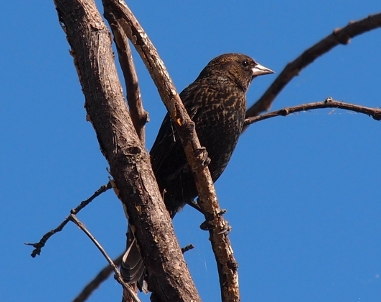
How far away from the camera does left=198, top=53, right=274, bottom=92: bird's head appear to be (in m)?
4.62

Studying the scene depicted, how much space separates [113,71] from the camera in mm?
2914

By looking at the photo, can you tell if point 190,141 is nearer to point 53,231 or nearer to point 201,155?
point 201,155

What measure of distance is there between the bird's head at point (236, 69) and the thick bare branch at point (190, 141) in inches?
Result: 71.7

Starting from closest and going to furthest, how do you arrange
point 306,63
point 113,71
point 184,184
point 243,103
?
point 113,71, point 306,63, point 184,184, point 243,103

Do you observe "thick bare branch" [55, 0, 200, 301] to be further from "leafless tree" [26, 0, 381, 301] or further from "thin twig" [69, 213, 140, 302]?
"thin twig" [69, 213, 140, 302]

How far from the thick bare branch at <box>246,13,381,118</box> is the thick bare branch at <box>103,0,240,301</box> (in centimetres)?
85

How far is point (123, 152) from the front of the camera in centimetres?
265

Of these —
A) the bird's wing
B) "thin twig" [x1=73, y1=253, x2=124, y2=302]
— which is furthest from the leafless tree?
the bird's wing

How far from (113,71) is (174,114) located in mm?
401

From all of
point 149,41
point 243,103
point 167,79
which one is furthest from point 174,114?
point 243,103

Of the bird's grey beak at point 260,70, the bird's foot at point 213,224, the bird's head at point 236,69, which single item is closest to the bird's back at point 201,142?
the bird's head at point 236,69

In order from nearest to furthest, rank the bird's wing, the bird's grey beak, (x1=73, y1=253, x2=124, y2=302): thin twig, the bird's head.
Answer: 1. (x1=73, y1=253, x2=124, y2=302): thin twig
2. the bird's wing
3. the bird's head
4. the bird's grey beak

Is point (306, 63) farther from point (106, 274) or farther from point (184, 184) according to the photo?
point (106, 274)

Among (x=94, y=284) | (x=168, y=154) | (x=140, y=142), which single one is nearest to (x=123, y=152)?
(x=140, y=142)
